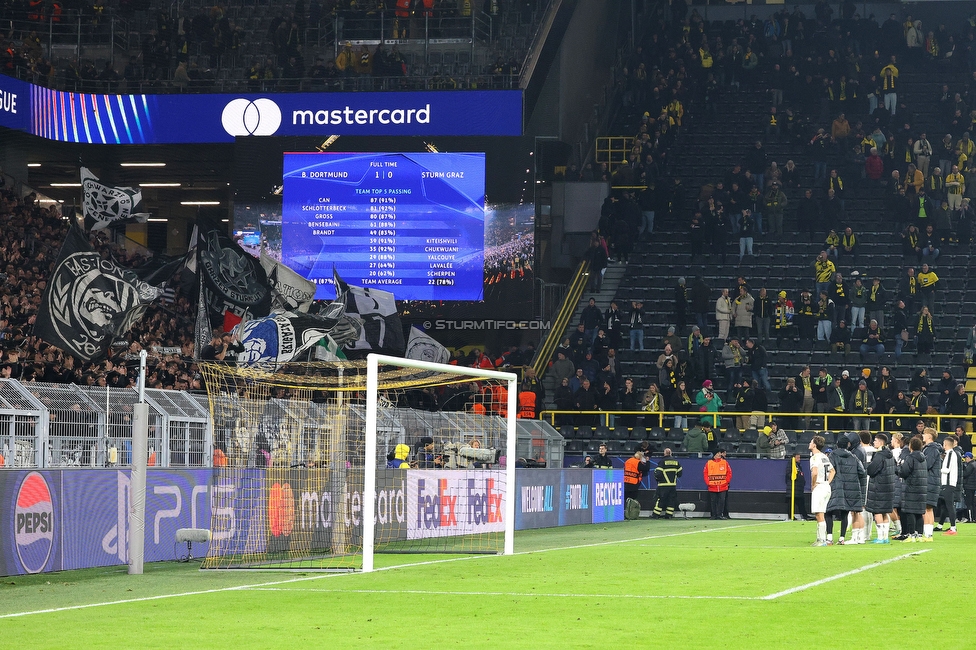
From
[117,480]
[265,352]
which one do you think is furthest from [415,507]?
[117,480]

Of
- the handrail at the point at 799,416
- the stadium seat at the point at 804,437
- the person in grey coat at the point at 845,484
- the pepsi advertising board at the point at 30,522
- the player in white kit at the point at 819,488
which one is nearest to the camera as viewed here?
the pepsi advertising board at the point at 30,522

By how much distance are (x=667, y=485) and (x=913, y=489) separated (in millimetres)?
10612

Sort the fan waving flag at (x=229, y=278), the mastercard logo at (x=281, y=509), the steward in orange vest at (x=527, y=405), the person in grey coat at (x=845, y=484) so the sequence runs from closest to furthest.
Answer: the mastercard logo at (x=281, y=509)
the person in grey coat at (x=845, y=484)
the fan waving flag at (x=229, y=278)
the steward in orange vest at (x=527, y=405)

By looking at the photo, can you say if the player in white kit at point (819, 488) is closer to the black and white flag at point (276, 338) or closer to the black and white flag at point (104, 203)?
the black and white flag at point (276, 338)

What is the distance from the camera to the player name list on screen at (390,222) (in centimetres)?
3400

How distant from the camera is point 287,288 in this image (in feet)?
104

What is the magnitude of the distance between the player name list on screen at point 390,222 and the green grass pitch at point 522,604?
1423 cm

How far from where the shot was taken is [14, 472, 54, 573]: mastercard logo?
1592 cm

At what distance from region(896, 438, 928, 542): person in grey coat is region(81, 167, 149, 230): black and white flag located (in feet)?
51.7

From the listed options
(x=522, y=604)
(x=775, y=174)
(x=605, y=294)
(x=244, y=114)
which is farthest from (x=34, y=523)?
(x=775, y=174)

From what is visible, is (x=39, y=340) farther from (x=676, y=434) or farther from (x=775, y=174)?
(x=775, y=174)

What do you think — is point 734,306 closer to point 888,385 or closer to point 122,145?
point 888,385

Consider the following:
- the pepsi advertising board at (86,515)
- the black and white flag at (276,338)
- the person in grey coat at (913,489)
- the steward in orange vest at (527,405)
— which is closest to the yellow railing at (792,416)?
the steward in orange vest at (527,405)

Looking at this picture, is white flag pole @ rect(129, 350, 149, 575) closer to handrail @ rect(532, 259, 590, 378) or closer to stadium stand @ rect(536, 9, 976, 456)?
stadium stand @ rect(536, 9, 976, 456)
